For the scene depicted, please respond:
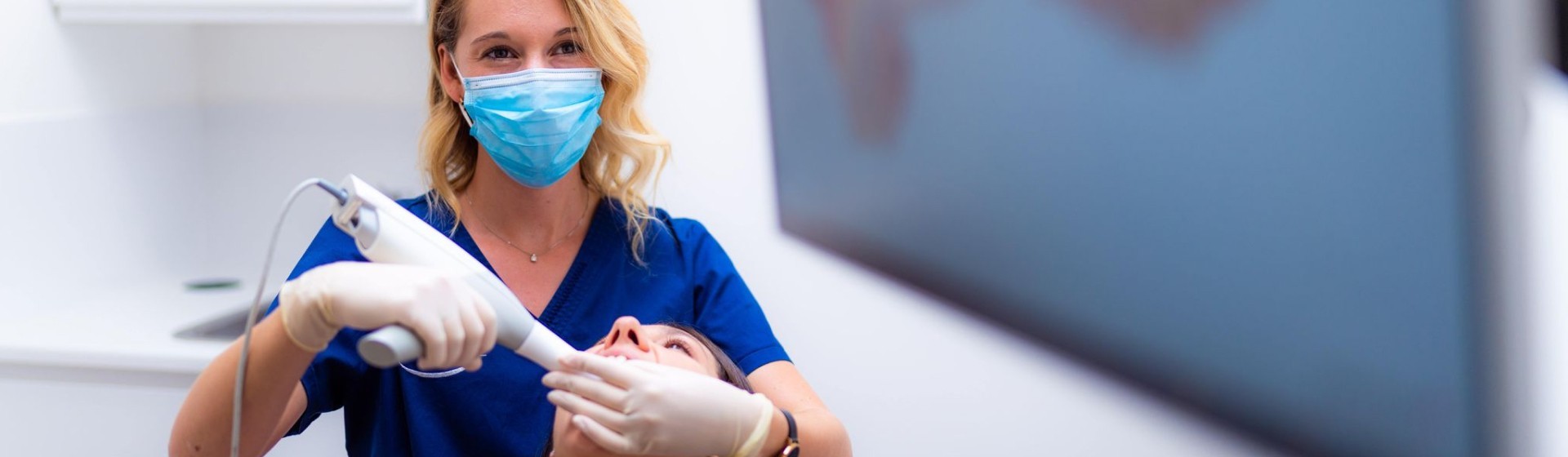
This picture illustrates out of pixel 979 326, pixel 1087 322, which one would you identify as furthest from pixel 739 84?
pixel 1087 322

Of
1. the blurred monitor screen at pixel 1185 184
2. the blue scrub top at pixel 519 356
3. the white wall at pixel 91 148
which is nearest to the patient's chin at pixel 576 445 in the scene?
the blue scrub top at pixel 519 356

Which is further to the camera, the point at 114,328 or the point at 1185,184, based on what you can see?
the point at 114,328

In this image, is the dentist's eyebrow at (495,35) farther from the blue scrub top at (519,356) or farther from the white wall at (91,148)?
the white wall at (91,148)

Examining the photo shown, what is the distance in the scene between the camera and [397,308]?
0.97 metres

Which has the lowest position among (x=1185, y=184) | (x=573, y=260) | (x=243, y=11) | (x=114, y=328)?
(x=114, y=328)

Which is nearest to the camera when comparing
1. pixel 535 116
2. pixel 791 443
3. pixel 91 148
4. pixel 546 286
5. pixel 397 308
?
pixel 397 308

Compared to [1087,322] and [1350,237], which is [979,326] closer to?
[1087,322]

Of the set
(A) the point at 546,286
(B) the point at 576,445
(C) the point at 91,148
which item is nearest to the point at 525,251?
(A) the point at 546,286

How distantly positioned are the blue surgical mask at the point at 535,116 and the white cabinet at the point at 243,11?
0.53 m

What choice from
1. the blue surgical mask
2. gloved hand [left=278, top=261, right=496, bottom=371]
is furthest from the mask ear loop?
gloved hand [left=278, top=261, right=496, bottom=371]

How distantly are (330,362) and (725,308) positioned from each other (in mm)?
468

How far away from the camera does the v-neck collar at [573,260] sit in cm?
146

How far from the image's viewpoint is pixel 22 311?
2086 millimetres

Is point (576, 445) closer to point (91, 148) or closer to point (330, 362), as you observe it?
point (330, 362)
